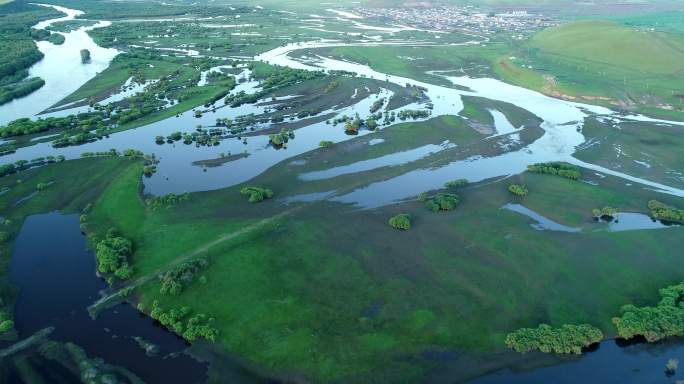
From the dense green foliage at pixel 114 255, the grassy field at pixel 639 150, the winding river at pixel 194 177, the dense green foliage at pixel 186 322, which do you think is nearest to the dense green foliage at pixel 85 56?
the winding river at pixel 194 177

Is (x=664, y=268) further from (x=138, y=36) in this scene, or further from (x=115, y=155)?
(x=138, y=36)

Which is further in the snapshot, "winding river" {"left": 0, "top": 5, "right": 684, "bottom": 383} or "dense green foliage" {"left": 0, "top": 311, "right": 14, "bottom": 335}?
"dense green foliage" {"left": 0, "top": 311, "right": 14, "bottom": 335}

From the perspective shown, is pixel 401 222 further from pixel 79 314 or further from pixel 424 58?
pixel 424 58

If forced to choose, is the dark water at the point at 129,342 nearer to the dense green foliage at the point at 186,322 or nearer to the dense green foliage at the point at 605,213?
the dense green foliage at the point at 186,322

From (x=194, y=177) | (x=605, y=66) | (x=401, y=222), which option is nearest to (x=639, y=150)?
(x=401, y=222)

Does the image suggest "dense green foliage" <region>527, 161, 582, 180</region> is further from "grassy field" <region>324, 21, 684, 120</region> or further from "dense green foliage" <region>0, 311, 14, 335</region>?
"dense green foliage" <region>0, 311, 14, 335</region>

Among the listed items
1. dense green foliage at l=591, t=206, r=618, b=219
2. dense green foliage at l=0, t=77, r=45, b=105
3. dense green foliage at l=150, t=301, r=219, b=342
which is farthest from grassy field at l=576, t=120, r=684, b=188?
dense green foliage at l=0, t=77, r=45, b=105
